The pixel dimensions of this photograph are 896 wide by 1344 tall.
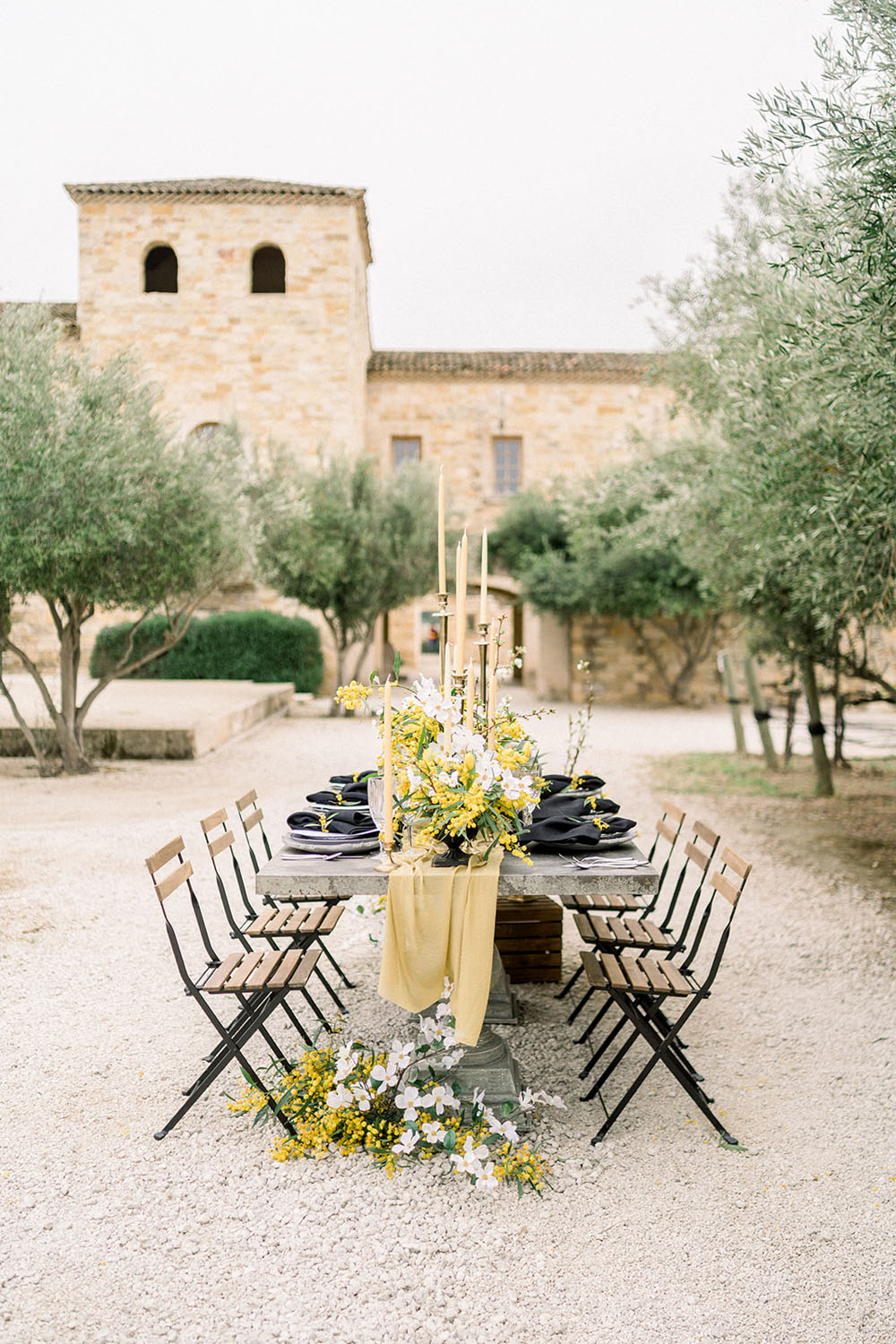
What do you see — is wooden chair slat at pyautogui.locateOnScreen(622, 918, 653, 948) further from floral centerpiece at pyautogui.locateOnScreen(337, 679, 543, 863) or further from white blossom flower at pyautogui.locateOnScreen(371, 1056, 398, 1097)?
white blossom flower at pyautogui.locateOnScreen(371, 1056, 398, 1097)

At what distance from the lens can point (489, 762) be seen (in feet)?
9.08

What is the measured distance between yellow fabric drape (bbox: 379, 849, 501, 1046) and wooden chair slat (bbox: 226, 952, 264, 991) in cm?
59

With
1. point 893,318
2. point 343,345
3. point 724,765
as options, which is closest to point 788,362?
point 893,318

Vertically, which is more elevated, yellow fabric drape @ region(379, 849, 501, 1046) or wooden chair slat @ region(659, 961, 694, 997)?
yellow fabric drape @ region(379, 849, 501, 1046)

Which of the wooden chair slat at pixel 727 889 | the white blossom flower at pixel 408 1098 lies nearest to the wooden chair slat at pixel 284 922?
the white blossom flower at pixel 408 1098

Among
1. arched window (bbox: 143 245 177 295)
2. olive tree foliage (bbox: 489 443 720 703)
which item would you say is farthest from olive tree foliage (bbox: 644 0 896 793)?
arched window (bbox: 143 245 177 295)

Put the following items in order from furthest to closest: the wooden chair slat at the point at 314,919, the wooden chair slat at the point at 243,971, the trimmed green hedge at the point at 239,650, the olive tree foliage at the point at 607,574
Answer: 1. the trimmed green hedge at the point at 239,650
2. the olive tree foliage at the point at 607,574
3. the wooden chair slat at the point at 314,919
4. the wooden chair slat at the point at 243,971

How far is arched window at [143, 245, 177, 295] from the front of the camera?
66.9ft

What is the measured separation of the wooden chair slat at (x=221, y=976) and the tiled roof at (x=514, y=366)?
20.4 m

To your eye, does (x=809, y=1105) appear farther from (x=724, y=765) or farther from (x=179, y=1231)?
(x=724, y=765)

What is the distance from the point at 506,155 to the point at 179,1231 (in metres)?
25.2

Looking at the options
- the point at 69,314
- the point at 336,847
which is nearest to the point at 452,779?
the point at 336,847

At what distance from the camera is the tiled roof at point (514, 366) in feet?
73.2

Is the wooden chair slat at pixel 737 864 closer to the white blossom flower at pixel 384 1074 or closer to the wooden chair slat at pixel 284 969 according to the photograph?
the white blossom flower at pixel 384 1074
